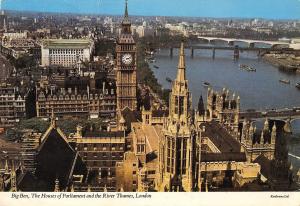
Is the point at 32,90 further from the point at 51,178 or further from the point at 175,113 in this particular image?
the point at 175,113

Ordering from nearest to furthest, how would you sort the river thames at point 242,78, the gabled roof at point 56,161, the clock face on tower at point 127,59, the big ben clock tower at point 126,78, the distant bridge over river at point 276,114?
the gabled roof at point 56,161
the river thames at point 242,78
the big ben clock tower at point 126,78
the clock face on tower at point 127,59
the distant bridge over river at point 276,114

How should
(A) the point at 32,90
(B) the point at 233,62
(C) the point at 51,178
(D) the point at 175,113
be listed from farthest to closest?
(A) the point at 32,90, (B) the point at 233,62, (C) the point at 51,178, (D) the point at 175,113

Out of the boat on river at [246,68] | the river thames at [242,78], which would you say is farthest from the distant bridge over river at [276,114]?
the boat on river at [246,68]

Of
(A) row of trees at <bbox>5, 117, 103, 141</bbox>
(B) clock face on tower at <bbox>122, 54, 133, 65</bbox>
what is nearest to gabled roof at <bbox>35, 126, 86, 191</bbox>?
(A) row of trees at <bbox>5, 117, 103, 141</bbox>

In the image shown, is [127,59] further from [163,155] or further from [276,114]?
[163,155]

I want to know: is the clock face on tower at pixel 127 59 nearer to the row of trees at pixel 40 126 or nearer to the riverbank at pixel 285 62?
the row of trees at pixel 40 126

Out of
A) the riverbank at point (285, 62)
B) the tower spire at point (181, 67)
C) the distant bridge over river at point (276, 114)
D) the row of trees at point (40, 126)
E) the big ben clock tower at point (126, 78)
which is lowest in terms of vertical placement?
the distant bridge over river at point (276, 114)
